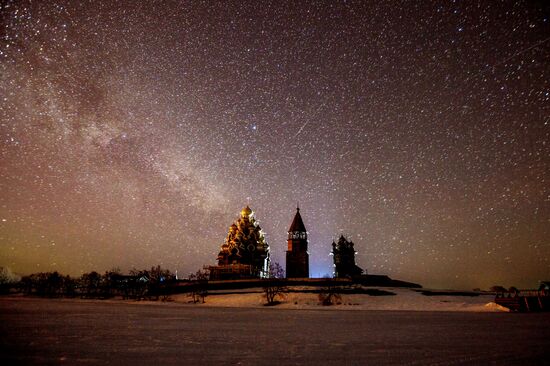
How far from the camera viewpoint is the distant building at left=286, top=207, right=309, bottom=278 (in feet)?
267

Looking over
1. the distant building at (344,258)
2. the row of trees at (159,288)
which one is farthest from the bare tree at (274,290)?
the distant building at (344,258)

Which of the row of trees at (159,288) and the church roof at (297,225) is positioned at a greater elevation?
the church roof at (297,225)

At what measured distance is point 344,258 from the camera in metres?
76.9

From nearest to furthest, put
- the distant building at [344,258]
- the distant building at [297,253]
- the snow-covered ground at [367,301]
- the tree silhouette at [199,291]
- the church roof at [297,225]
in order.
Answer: the snow-covered ground at [367,301] < the tree silhouette at [199,291] < the distant building at [344,258] < the distant building at [297,253] < the church roof at [297,225]

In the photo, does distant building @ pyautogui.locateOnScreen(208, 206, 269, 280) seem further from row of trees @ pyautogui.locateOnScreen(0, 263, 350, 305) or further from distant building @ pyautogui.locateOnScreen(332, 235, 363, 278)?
distant building @ pyautogui.locateOnScreen(332, 235, 363, 278)

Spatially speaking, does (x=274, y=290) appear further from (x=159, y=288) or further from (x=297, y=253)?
(x=297, y=253)

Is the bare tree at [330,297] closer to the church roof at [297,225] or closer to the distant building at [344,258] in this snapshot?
the distant building at [344,258]

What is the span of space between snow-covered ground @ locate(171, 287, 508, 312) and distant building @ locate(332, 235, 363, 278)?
961 inches

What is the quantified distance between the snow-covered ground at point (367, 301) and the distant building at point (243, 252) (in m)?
17.8

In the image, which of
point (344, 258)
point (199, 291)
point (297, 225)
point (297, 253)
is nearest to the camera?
point (199, 291)

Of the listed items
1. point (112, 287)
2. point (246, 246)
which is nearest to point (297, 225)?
point (246, 246)

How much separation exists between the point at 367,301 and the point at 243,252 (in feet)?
124


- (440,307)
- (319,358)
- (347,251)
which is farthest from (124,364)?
(347,251)

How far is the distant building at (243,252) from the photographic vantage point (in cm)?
7312
